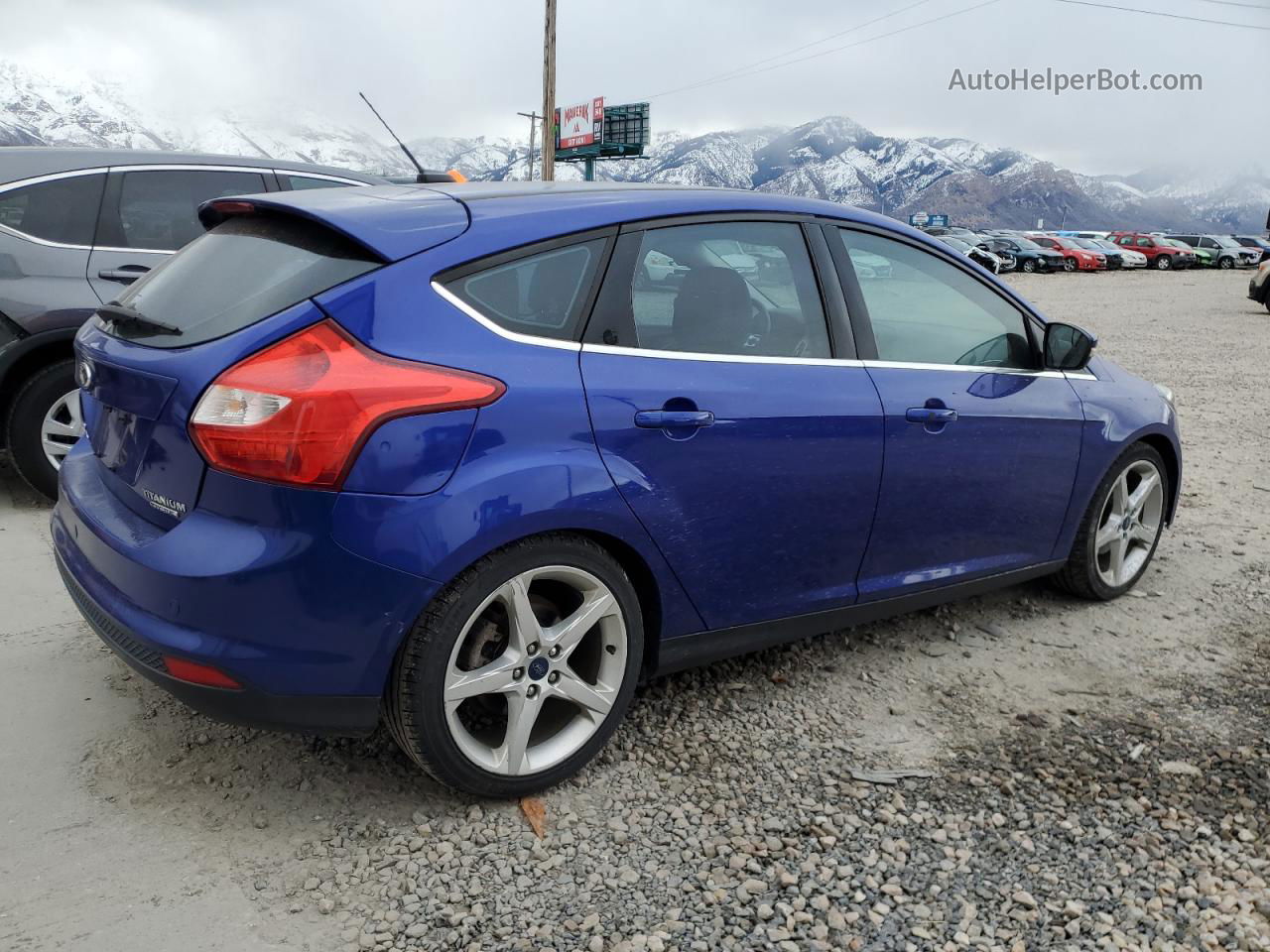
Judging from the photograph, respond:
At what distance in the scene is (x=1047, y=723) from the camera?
3.22m

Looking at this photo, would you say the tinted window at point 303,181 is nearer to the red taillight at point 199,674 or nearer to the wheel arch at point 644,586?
the wheel arch at point 644,586

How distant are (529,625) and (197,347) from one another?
39.8 inches

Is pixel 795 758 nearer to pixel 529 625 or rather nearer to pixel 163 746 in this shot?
pixel 529 625

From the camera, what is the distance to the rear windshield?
2443 mm

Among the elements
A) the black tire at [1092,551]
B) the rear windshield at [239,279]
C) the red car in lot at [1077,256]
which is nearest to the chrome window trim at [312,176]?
the rear windshield at [239,279]

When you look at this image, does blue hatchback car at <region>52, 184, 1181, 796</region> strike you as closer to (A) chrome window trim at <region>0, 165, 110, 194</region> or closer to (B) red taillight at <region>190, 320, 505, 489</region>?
(B) red taillight at <region>190, 320, 505, 489</region>

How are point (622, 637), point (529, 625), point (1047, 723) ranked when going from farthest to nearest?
point (1047, 723), point (622, 637), point (529, 625)

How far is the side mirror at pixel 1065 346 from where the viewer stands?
3.79 meters

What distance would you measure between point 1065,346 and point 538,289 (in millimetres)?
2164

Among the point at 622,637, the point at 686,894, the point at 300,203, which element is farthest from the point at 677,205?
the point at 686,894

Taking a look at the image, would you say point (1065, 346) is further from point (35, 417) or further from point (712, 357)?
point (35, 417)

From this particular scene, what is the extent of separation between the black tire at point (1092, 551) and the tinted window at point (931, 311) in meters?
0.68

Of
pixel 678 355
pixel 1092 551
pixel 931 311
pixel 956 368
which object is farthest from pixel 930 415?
pixel 1092 551

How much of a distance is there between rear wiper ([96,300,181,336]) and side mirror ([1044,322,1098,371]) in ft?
9.47
